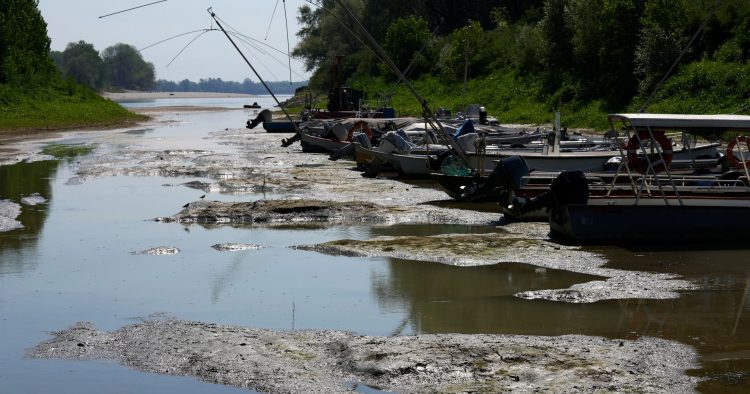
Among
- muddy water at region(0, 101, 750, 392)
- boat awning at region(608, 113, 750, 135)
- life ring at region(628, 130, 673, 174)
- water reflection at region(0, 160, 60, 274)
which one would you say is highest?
boat awning at region(608, 113, 750, 135)

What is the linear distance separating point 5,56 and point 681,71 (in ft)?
141

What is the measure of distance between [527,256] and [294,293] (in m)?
3.78

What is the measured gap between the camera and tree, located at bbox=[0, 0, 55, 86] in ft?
217

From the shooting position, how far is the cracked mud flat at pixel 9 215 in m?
19.3

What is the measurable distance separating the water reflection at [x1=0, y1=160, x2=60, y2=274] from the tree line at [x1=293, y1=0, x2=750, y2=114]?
7.49 m

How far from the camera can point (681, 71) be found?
41.8 metres

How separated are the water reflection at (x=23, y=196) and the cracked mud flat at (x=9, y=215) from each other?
0.12m

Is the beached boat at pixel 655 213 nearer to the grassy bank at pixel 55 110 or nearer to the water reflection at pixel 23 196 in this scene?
the water reflection at pixel 23 196

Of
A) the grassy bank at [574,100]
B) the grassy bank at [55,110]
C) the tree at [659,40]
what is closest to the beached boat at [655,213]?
the grassy bank at [574,100]

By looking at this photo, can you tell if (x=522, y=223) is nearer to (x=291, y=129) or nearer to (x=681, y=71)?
(x=681, y=71)

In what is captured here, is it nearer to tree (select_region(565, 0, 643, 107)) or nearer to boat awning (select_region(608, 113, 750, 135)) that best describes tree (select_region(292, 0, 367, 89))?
tree (select_region(565, 0, 643, 107))

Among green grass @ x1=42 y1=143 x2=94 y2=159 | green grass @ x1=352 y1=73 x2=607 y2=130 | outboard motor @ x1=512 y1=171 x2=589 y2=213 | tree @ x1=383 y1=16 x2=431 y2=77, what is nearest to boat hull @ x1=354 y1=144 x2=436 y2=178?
outboard motor @ x1=512 y1=171 x2=589 y2=213

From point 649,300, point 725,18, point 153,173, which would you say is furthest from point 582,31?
point 649,300

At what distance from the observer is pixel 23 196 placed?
24547mm
